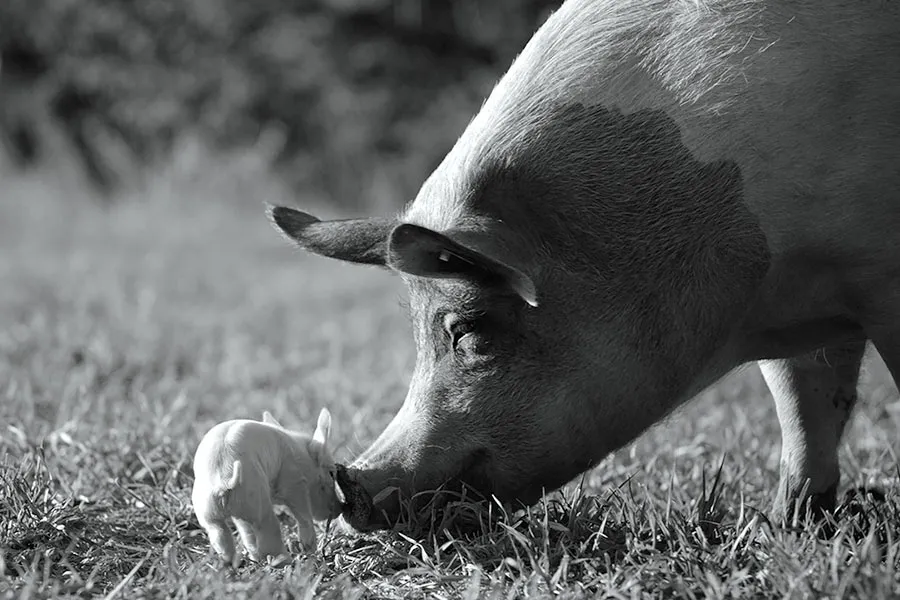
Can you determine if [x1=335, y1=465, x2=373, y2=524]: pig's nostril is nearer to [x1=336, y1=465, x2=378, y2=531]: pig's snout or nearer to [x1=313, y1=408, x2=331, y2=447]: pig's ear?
[x1=336, y1=465, x2=378, y2=531]: pig's snout

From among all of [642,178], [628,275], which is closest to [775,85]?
[642,178]

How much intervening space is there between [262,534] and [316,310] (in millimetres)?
5165

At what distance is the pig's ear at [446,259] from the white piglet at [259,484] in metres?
0.56

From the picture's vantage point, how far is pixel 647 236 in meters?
3.38

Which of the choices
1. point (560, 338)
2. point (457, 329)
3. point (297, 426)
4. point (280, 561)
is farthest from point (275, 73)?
point (280, 561)

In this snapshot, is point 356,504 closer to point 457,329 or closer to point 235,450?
point 235,450

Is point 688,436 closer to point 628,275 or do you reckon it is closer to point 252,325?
point 628,275

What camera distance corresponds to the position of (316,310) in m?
8.30

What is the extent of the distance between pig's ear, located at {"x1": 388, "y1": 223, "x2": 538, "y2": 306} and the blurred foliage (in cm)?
1025

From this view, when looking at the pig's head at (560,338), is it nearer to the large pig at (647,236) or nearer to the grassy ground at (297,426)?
the large pig at (647,236)

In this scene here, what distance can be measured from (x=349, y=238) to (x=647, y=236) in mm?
787

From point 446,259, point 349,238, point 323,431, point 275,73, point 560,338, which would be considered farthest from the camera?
point 275,73

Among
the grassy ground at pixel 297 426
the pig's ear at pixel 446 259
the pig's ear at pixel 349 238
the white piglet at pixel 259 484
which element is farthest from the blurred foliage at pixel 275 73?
the pig's ear at pixel 446 259

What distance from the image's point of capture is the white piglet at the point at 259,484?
10.1 ft
